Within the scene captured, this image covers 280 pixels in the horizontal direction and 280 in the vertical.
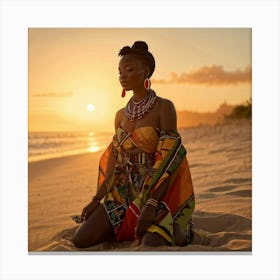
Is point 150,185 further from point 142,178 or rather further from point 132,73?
point 132,73

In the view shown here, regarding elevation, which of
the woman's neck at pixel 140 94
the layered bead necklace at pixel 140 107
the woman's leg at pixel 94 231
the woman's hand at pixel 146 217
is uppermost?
the woman's neck at pixel 140 94

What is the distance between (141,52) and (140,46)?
0.16ft

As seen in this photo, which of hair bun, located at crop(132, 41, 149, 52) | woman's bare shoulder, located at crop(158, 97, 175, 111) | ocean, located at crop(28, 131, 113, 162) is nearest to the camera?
woman's bare shoulder, located at crop(158, 97, 175, 111)

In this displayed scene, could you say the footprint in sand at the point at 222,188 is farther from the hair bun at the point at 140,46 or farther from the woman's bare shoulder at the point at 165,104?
the hair bun at the point at 140,46

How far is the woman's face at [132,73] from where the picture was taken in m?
4.07

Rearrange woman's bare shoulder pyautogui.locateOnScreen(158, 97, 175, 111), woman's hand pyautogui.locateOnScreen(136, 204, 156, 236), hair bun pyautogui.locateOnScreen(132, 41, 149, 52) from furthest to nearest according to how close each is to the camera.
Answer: hair bun pyautogui.locateOnScreen(132, 41, 149, 52) < woman's bare shoulder pyautogui.locateOnScreen(158, 97, 175, 111) < woman's hand pyautogui.locateOnScreen(136, 204, 156, 236)

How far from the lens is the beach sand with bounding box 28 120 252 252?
4184 millimetres

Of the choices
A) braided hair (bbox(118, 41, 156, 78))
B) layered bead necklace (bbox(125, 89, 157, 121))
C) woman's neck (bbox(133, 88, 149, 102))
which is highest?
braided hair (bbox(118, 41, 156, 78))

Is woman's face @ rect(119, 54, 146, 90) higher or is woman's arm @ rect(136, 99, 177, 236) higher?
woman's face @ rect(119, 54, 146, 90)

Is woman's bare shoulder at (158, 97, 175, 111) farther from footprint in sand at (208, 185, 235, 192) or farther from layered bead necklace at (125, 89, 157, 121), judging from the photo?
footprint in sand at (208, 185, 235, 192)

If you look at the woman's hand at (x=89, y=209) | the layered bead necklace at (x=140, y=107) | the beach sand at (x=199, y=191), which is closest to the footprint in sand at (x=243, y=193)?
the beach sand at (x=199, y=191)

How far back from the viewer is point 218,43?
4.22 meters

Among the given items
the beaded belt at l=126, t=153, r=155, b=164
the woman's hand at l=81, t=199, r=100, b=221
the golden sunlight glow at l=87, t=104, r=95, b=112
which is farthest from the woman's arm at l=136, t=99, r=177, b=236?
the golden sunlight glow at l=87, t=104, r=95, b=112
